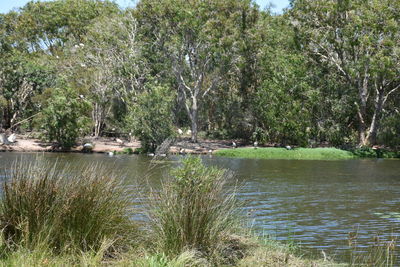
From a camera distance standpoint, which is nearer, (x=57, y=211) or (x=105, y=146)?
(x=57, y=211)

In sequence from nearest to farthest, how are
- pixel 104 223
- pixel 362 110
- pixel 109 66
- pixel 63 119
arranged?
pixel 104 223 → pixel 63 119 → pixel 362 110 → pixel 109 66

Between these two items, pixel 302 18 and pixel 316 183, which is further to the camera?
pixel 302 18

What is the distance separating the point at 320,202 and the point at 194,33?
2778 cm

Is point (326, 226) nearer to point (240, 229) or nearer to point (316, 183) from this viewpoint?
point (240, 229)

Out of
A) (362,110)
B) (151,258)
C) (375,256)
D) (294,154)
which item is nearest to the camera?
(151,258)

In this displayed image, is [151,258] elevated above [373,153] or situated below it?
below

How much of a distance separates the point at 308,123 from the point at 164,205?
3430 centimetres

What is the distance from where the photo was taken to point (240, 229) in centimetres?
873

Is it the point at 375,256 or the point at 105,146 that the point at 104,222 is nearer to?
the point at 375,256

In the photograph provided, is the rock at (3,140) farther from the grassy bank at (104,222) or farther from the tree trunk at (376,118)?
the grassy bank at (104,222)

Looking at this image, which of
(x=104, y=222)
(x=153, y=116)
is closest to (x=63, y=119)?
(x=153, y=116)

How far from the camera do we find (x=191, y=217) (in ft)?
23.3

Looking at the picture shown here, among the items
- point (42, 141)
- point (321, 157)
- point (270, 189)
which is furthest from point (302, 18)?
point (270, 189)

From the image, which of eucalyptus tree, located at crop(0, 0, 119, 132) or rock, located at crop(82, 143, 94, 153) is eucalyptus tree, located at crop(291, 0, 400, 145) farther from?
eucalyptus tree, located at crop(0, 0, 119, 132)
